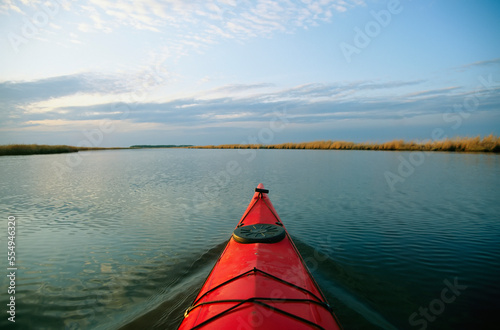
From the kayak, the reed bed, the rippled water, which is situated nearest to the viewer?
the kayak

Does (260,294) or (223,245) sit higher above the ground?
(260,294)

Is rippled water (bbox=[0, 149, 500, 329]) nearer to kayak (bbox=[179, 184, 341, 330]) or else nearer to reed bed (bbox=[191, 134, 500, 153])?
kayak (bbox=[179, 184, 341, 330])

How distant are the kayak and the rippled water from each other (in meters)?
1.28

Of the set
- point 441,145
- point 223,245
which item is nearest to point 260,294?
point 223,245

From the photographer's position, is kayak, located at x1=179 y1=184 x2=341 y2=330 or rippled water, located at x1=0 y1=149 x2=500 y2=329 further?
rippled water, located at x1=0 y1=149 x2=500 y2=329

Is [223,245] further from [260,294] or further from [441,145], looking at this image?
[441,145]

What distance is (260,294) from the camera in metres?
2.84

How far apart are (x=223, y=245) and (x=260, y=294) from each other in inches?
166

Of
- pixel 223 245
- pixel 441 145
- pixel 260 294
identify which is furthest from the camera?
pixel 441 145

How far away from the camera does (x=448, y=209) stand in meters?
9.48

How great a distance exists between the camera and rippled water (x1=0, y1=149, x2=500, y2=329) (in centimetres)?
412

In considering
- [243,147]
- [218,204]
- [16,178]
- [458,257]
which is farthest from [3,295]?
[243,147]

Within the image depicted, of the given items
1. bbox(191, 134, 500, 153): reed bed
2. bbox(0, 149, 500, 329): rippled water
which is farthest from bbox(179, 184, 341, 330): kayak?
bbox(191, 134, 500, 153): reed bed

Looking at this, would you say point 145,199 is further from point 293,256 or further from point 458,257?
point 458,257
